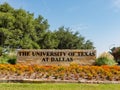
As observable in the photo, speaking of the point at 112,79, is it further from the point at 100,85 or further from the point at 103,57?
the point at 103,57

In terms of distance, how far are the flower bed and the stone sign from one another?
7.24m

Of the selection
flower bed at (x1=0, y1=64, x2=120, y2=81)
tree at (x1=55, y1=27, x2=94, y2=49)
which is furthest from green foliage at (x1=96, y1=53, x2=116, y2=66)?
tree at (x1=55, y1=27, x2=94, y2=49)

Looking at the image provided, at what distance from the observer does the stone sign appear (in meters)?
21.1

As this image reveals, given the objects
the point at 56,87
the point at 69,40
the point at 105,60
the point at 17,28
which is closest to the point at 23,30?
the point at 17,28

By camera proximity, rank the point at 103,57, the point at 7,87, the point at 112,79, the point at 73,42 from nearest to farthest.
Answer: the point at 7,87 < the point at 112,79 < the point at 103,57 < the point at 73,42

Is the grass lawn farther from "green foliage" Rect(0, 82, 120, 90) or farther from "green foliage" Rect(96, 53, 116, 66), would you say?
"green foliage" Rect(96, 53, 116, 66)

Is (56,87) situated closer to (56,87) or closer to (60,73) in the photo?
(56,87)

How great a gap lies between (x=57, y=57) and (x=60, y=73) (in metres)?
8.24

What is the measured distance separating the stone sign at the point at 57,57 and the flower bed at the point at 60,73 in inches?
285

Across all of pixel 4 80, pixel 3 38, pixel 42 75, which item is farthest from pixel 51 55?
pixel 3 38

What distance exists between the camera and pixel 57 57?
21344 millimetres

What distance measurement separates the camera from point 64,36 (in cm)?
4525

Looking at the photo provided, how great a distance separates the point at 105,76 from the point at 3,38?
72.7 ft

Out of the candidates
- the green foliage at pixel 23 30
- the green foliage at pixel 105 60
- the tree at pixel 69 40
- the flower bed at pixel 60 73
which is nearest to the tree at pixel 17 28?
the green foliage at pixel 23 30
